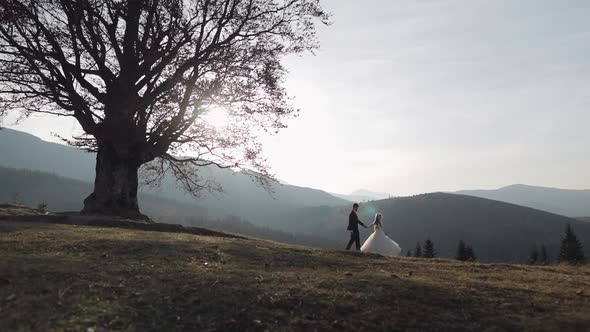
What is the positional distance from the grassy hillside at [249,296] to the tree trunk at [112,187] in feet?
44.4

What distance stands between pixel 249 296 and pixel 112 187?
818 inches

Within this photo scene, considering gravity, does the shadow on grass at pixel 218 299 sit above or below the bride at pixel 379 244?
below

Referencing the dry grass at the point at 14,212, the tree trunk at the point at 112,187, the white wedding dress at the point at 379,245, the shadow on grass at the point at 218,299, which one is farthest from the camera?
the tree trunk at the point at 112,187

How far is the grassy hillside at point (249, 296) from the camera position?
7656 millimetres

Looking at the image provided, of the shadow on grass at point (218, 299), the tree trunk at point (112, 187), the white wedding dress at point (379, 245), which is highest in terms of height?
the tree trunk at point (112, 187)

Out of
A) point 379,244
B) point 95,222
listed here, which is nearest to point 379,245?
point 379,244

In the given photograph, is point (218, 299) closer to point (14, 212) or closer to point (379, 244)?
point (379, 244)

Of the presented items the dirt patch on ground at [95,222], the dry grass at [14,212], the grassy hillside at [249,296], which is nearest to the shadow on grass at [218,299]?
the grassy hillside at [249,296]

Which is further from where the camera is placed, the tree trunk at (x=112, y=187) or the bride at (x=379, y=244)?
the tree trunk at (x=112, y=187)

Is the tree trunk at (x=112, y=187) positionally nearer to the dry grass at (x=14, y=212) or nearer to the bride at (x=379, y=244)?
the dry grass at (x=14, y=212)

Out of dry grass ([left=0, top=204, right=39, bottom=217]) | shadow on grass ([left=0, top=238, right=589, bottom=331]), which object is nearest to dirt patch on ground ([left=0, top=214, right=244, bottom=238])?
dry grass ([left=0, top=204, right=39, bottom=217])

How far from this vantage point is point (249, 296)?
8.95 metres

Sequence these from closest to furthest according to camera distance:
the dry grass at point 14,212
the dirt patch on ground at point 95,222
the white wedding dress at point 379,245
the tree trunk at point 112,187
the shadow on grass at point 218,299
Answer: the shadow on grass at point 218,299, the dirt patch on ground at point 95,222, the white wedding dress at point 379,245, the dry grass at point 14,212, the tree trunk at point 112,187

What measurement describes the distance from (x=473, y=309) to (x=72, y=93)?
24.0 m
